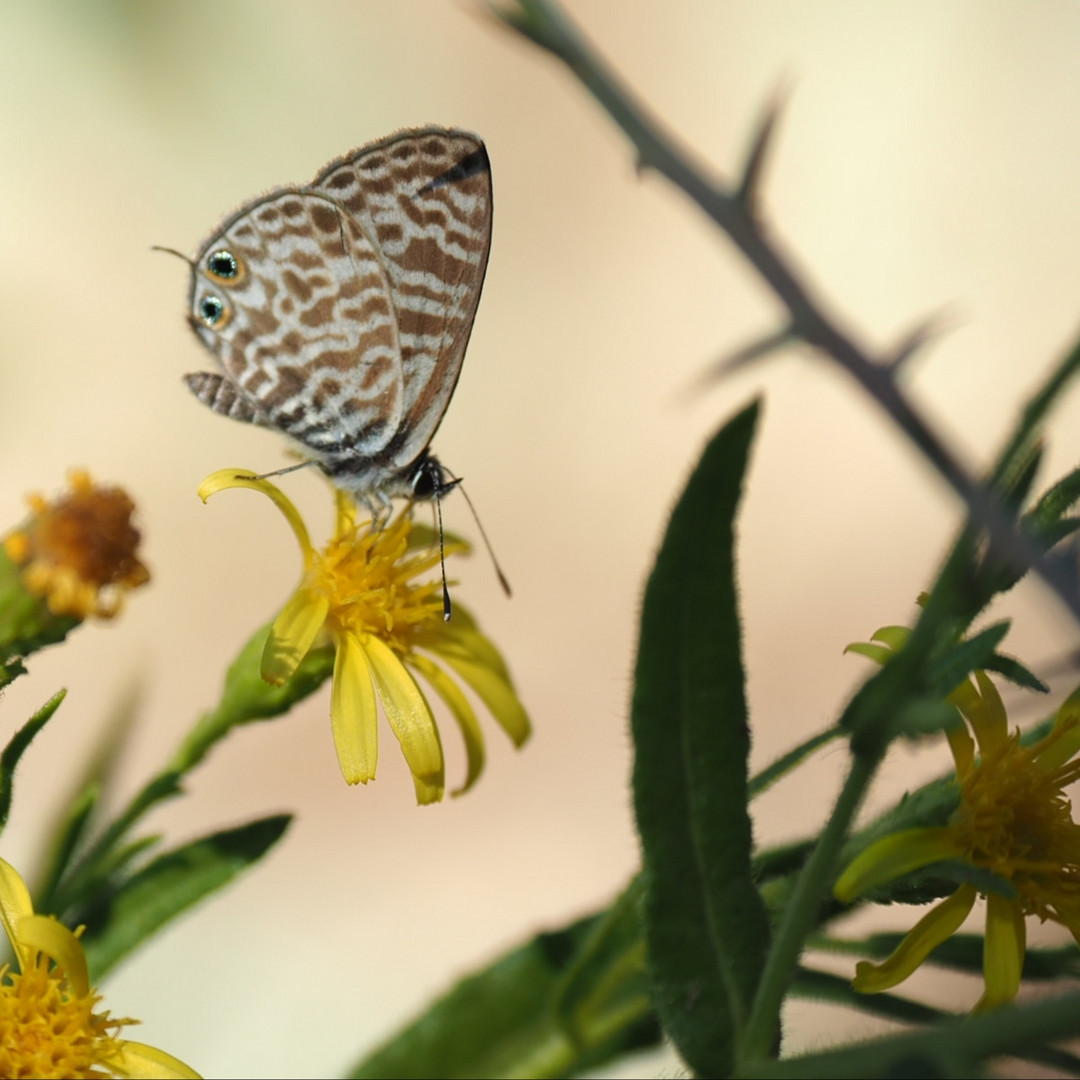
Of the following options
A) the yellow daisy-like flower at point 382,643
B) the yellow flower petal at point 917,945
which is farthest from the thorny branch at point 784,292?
the yellow daisy-like flower at point 382,643

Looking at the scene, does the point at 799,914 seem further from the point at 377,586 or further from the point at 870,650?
the point at 377,586

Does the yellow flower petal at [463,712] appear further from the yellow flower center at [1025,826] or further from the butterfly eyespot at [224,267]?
the yellow flower center at [1025,826]

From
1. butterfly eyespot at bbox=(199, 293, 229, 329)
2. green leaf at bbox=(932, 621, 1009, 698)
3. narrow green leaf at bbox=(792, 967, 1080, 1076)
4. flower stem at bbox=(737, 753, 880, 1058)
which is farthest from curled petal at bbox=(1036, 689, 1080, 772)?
butterfly eyespot at bbox=(199, 293, 229, 329)

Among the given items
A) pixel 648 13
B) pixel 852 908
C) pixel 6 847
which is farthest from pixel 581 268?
pixel 852 908

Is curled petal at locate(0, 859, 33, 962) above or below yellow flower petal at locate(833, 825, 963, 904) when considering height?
above

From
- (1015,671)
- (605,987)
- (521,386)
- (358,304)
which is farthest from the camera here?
(521,386)

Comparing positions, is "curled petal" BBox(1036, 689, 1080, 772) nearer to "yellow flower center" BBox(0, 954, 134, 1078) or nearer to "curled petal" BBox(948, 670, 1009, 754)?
"curled petal" BBox(948, 670, 1009, 754)

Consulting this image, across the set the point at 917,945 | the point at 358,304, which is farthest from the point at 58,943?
the point at 358,304
